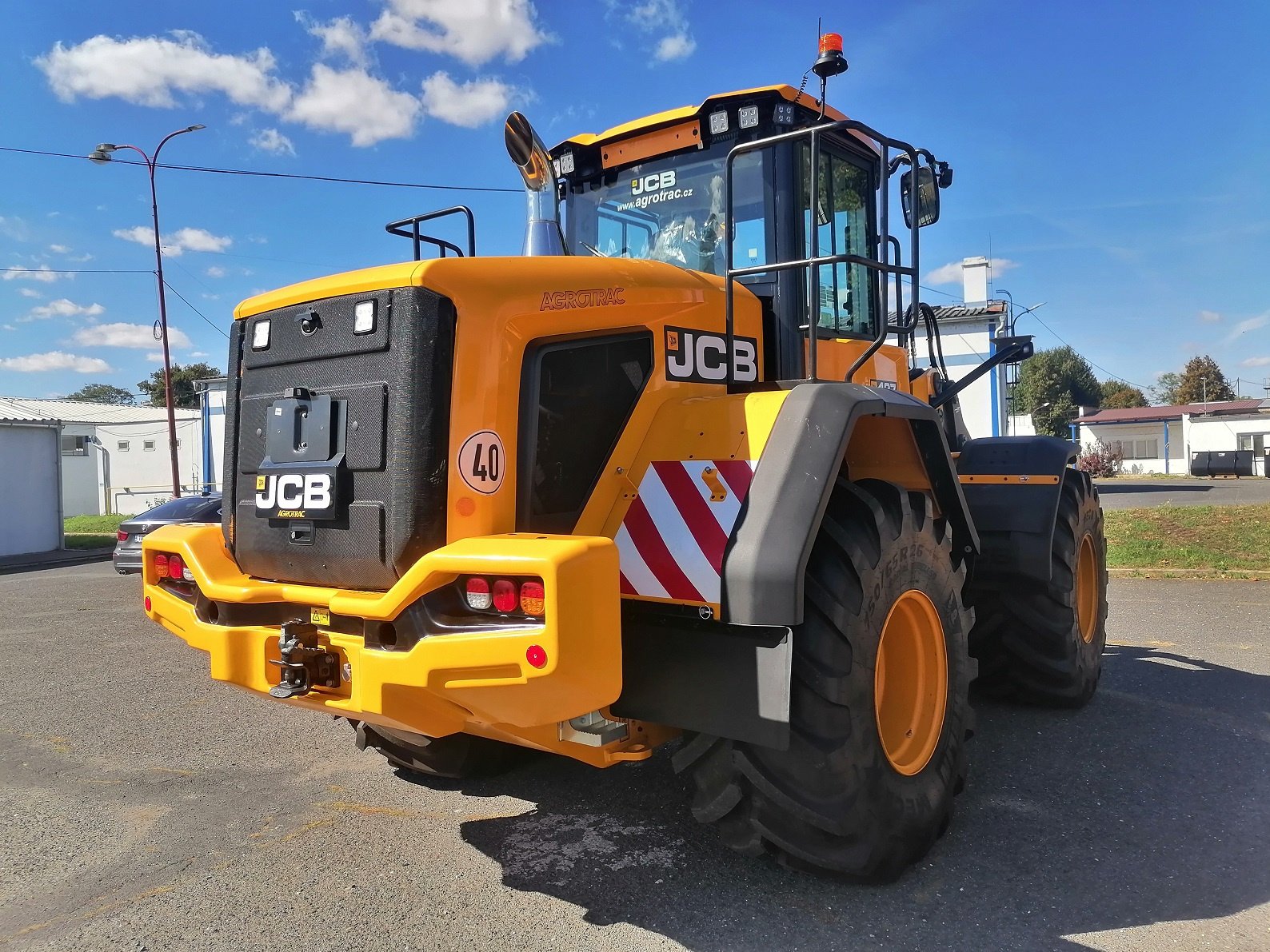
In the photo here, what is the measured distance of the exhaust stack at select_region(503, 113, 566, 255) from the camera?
13.5 feet

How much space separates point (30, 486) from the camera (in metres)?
18.7

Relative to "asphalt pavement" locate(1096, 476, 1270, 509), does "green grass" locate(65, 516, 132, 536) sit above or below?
below

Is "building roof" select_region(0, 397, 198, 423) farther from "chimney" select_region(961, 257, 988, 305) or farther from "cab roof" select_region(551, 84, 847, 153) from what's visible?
"cab roof" select_region(551, 84, 847, 153)

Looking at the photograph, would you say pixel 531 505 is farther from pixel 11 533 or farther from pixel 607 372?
pixel 11 533

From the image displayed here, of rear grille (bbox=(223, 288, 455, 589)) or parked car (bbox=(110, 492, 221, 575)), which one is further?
parked car (bbox=(110, 492, 221, 575))

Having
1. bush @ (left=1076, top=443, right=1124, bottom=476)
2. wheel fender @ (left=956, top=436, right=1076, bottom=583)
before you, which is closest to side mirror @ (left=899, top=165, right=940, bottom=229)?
wheel fender @ (left=956, top=436, right=1076, bottom=583)

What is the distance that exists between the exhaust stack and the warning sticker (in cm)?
168

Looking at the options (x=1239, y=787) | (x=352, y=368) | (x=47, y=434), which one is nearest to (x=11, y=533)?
(x=47, y=434)

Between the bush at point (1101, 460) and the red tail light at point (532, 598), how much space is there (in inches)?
1424

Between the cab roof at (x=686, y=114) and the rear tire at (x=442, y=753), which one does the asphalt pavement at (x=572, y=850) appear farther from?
the cab roof at (x=686, y=114)

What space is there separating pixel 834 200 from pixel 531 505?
2283 mm

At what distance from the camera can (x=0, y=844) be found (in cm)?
358

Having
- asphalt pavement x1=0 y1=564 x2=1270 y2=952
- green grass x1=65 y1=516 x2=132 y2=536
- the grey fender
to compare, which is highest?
the grey fender

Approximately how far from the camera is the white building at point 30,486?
18.2m
